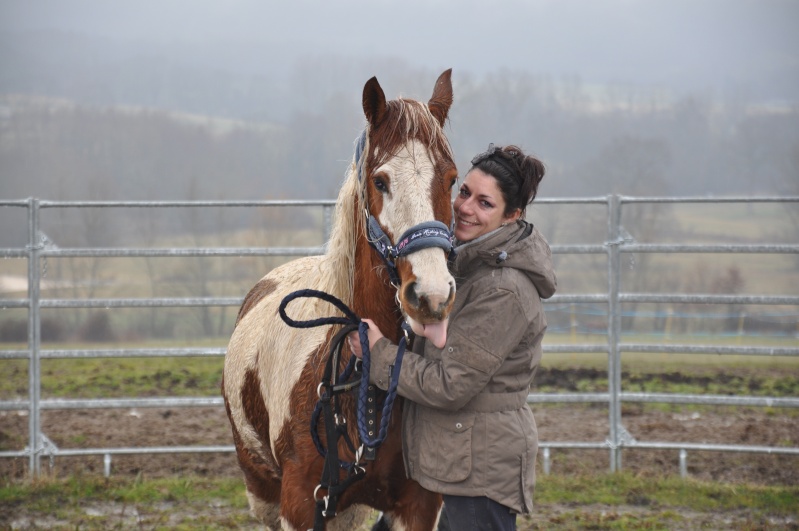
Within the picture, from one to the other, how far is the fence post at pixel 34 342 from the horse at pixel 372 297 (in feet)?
9.87

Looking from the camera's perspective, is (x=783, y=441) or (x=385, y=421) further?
(x=783, y=441)

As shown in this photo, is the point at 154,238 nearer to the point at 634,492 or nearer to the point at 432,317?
the point at 634,492

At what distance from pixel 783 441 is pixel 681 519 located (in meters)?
1.87

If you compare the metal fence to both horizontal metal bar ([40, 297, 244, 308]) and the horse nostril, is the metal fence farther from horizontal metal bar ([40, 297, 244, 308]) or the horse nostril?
the horse nostril

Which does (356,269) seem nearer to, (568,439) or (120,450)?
(120,450)

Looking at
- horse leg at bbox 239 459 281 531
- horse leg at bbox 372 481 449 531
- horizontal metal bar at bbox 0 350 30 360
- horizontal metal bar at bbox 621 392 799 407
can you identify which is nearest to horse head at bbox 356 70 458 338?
horse leg at bbox 372 481 449 531

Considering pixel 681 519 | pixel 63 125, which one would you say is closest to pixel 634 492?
pixel 681 519

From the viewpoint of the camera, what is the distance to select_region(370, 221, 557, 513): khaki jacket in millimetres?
2070

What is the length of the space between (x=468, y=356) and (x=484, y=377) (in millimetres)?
70

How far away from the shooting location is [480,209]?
7.30 feet

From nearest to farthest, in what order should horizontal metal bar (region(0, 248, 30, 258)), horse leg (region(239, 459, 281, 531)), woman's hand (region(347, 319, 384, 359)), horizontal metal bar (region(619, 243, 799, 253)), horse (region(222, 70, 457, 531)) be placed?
horse (region(222, 70, 457, 531))
woman's hand (region(347, 319, 384, 359))
horse leg (region(239, 459, 281, 531))
horizontal metal bar (region(619, 243, 799, 253))
horizontal metal bar (region(0, 248, 30, 258))

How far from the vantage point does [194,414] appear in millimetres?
6730

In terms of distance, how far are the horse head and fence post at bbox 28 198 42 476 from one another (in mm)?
3884

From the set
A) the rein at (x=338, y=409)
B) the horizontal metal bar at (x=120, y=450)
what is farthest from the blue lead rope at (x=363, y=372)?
the horizontal metal bar at (x=120, y=450)
